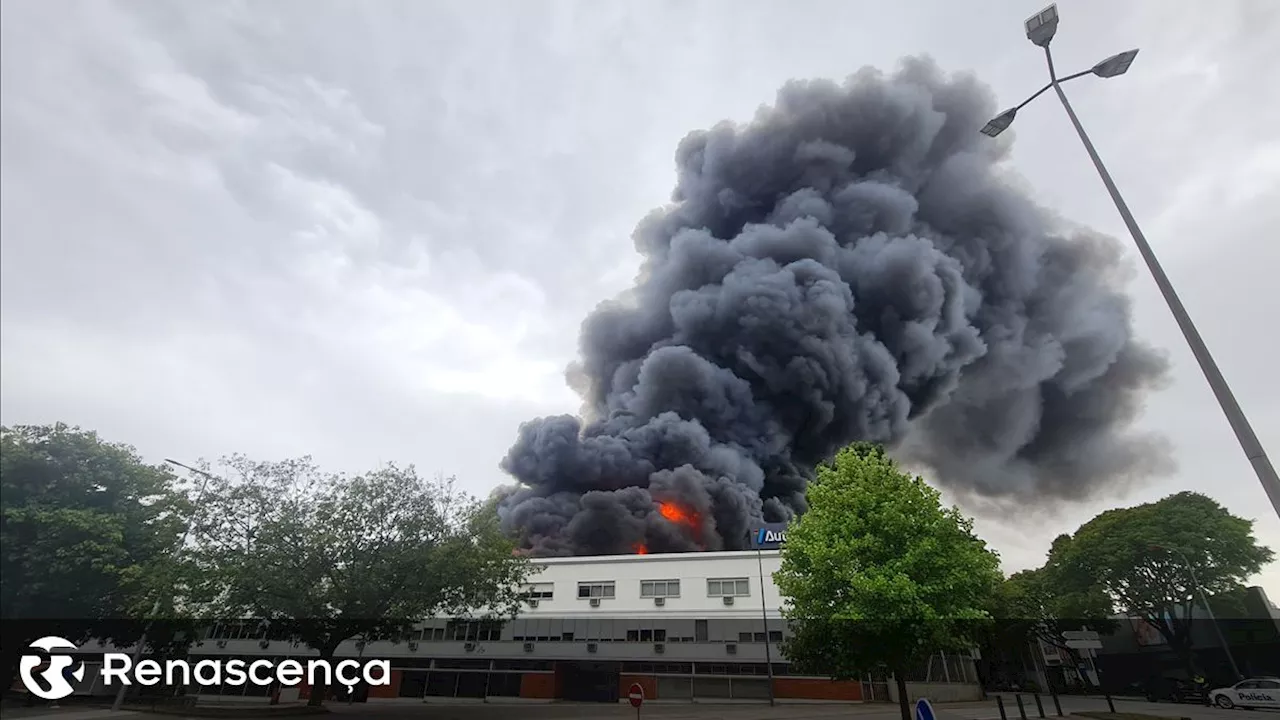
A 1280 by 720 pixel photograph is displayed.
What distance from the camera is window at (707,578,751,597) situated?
40.5 meters

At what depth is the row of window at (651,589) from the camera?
40719 millimetres

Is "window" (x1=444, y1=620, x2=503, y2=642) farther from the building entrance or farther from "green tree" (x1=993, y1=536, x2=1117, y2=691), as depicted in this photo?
"green tree" (x1=993, y1=536, x2=1117, y2=691)

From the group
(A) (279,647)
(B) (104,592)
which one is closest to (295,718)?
(B) (104,592)

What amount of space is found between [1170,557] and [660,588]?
34657mm

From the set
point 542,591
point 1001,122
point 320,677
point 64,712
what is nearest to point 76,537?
point 64,712

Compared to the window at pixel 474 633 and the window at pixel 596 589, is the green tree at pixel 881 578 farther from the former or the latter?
the window at pixel 474 633

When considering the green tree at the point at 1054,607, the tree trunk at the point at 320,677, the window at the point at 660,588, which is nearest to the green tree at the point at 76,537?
the tree trunk at the point at 320,677

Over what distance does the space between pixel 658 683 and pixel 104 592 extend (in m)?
29.3

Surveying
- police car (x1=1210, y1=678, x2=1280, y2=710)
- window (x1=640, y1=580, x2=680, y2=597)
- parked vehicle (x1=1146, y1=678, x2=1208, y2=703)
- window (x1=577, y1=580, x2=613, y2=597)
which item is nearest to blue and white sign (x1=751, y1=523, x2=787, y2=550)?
window (x1=640, y1=580, x2=680, y2=597)

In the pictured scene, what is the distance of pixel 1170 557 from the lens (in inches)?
1618

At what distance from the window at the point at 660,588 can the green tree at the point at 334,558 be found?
18.3 m

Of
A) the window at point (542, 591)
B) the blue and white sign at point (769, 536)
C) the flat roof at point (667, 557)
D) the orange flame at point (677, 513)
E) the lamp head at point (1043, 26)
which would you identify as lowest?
the window at point (542, 591)

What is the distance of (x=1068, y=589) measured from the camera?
46.5 meters

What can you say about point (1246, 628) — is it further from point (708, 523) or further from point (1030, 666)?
point (708, 523)
